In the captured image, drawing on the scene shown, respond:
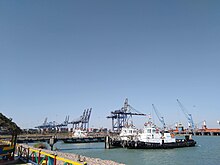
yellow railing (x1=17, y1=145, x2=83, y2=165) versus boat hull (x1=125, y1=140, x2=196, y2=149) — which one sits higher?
yellow railing (x1=17, y1=145, x2=83, y2=165)

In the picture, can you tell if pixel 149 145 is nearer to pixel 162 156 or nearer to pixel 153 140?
pixel 153 140

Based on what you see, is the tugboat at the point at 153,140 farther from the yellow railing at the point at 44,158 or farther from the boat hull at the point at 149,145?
the yellow railing at the point at 44,158

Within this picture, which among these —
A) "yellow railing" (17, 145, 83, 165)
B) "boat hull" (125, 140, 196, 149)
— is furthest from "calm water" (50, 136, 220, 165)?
"yellow railing" (17, 145, 83, 165)

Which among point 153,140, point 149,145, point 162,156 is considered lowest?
point 162,156

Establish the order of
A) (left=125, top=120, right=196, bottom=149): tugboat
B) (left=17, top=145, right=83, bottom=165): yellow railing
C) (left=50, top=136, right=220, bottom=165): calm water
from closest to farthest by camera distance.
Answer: (left=17, top=145, right=83, bottom=165): yellow railing
(left=50, top=136, right=220, bottom=165): calm water
(left=125, top=120, right=196, bottom=149): tugboat

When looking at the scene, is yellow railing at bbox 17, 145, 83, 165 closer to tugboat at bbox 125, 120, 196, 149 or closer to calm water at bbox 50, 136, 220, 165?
calm water at bbox 50, 136, 220, 165

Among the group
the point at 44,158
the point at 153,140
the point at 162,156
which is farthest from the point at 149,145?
the point at 44,158

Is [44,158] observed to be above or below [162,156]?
above

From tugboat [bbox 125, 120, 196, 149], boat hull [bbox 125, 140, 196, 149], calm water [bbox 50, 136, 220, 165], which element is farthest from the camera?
tugboat [bbox 125, 120, 196, 149]

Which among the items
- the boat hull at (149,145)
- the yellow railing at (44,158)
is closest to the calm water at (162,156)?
the boat hull at (149,145)

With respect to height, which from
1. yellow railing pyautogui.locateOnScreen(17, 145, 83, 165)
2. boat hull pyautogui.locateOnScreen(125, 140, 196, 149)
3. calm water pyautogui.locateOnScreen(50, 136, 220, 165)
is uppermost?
yellow railing pyautogui.locateOnScreen(17, 145, 83, 165)

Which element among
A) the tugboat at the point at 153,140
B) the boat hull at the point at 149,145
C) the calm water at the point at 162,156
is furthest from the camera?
the tugboat at the point at 153,140

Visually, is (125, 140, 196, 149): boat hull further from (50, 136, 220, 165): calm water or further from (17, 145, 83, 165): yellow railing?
(17, 145, 83, 165): yellow railing

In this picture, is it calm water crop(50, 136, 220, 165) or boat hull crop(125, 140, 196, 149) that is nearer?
calm water crop(50, 136, 220, 165)
